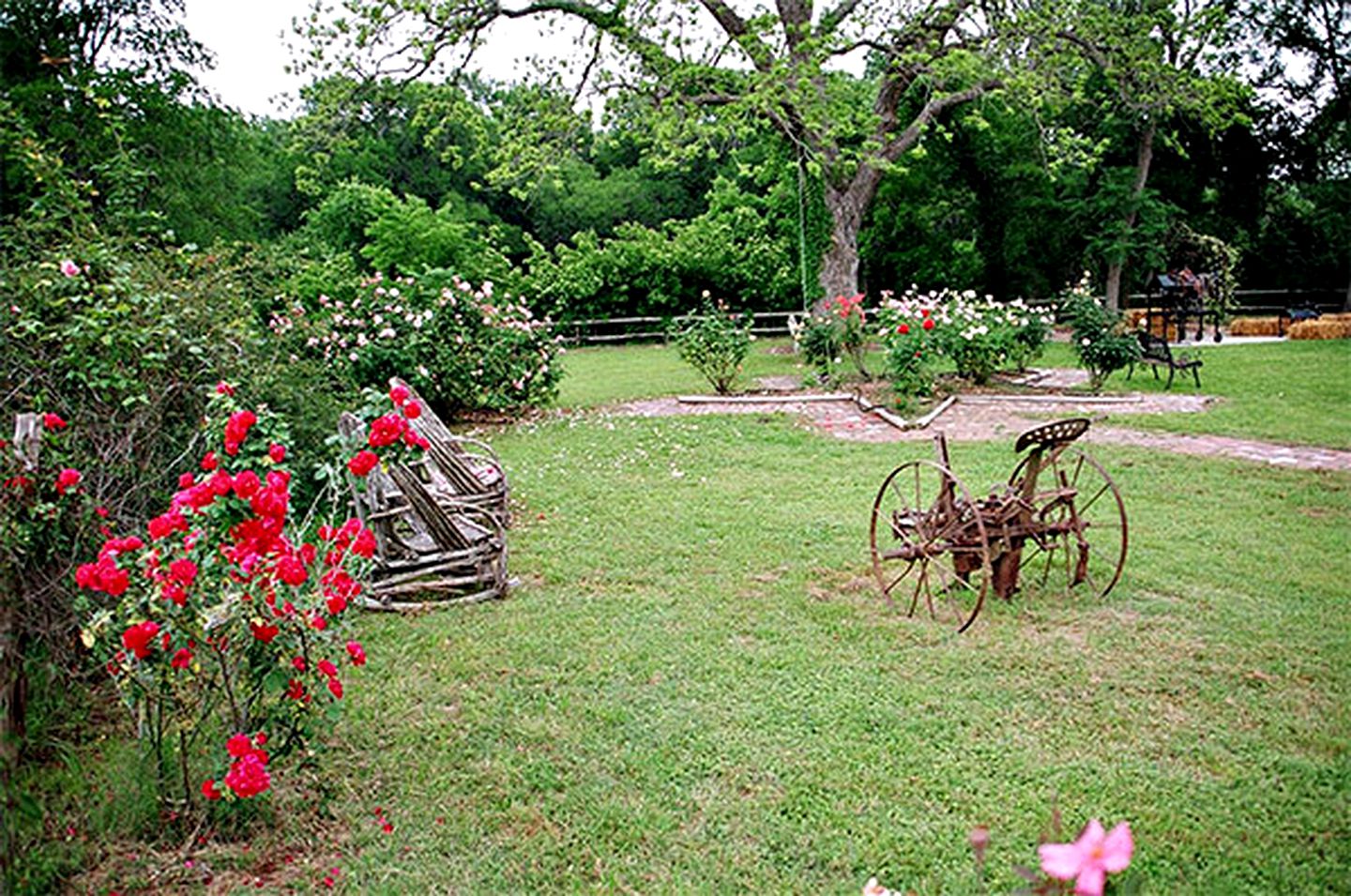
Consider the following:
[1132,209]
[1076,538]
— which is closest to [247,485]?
[1076,538]

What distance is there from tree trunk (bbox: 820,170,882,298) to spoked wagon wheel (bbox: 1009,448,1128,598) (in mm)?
10787

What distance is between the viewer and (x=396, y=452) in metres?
3.39

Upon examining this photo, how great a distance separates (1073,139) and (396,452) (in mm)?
14154

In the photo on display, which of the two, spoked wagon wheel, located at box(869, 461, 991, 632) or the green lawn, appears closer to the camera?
the green lawn

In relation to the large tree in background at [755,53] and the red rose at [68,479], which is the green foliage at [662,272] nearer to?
the large tree in background at [755,53]

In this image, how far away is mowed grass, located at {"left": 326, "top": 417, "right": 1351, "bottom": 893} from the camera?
107 inches

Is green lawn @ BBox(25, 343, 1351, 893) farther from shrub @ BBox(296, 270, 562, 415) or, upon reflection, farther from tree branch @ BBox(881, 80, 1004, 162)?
tree branch @ BBox(881, 80, 1004, 162)

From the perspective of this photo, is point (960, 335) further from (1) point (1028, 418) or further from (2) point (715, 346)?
(2) point (715, 346)

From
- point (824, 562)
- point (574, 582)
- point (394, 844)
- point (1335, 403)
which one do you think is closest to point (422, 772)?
point (394, 844)

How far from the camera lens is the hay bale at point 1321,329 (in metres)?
17.9

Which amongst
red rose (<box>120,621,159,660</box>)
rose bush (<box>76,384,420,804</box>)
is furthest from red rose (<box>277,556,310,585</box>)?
red rose (<box>120,621,159,660</box>)

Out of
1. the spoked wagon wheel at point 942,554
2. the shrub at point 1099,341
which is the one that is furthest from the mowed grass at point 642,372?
the spoked wagon wheel at point 942,554

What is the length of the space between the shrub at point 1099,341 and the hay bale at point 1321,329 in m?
8.96

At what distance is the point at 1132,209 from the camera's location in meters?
20.5
